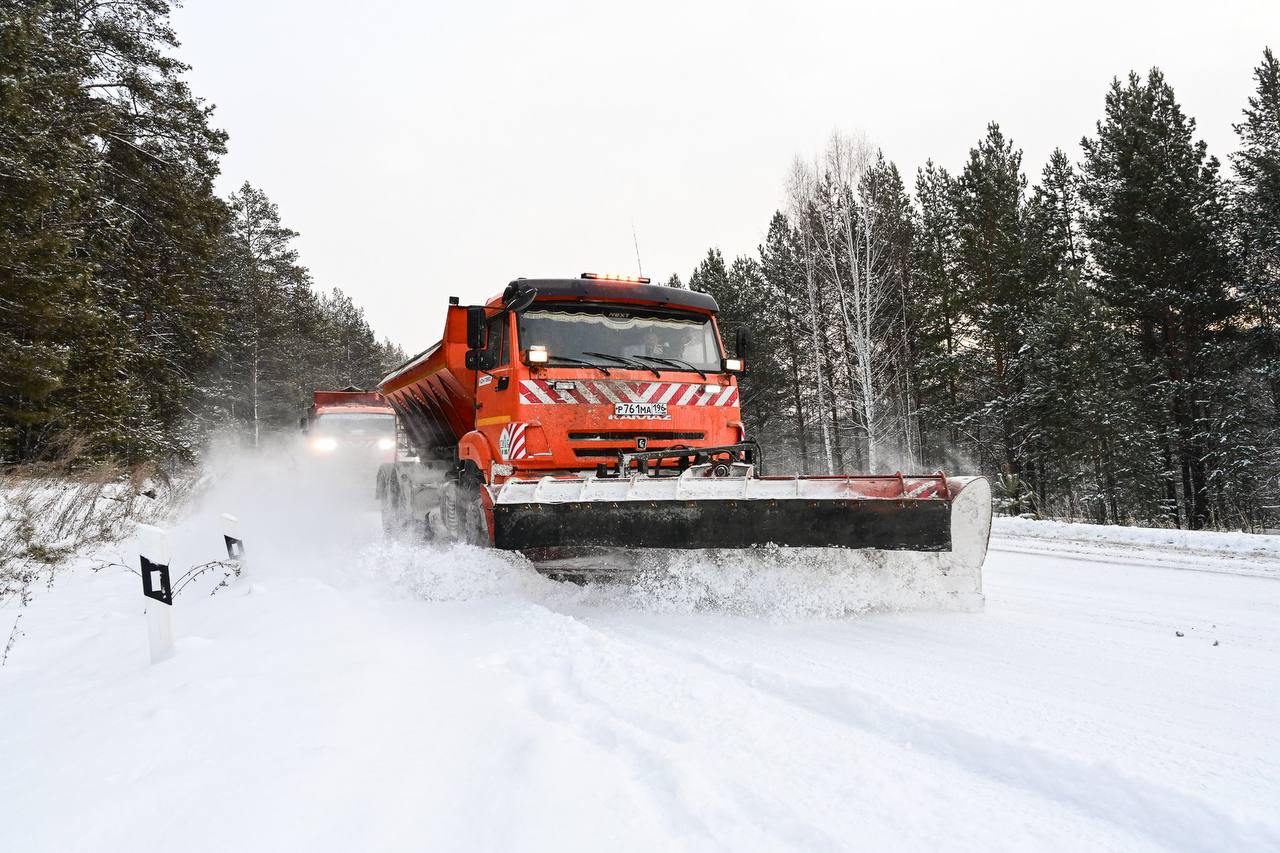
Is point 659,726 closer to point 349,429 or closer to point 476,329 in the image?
point 476,329

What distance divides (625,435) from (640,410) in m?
0.25

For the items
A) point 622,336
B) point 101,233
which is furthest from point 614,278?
point 101,233

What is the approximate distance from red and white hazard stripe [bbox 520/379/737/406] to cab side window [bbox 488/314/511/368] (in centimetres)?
48

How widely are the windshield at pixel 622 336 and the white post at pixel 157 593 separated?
294 cm

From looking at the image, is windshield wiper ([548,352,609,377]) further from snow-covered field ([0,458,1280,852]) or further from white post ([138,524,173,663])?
white post ([138,524,173,663])

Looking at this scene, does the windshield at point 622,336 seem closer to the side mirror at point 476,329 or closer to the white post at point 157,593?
the side mirror at point 476,329

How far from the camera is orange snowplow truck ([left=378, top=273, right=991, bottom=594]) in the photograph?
4.28 m

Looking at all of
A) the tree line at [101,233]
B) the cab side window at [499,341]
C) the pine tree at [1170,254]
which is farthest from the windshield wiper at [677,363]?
the pine tree at [1170,254]

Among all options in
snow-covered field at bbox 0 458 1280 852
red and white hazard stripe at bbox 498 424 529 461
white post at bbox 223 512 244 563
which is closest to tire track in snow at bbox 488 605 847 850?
snow-covered field at bbox 0 458 1280 852

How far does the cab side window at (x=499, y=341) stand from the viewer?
5934 mm

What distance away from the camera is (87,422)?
12.1m

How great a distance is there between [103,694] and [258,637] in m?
0.74

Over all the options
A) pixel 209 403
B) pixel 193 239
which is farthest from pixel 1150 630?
pixel 209 403

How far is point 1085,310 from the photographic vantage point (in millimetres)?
20516
